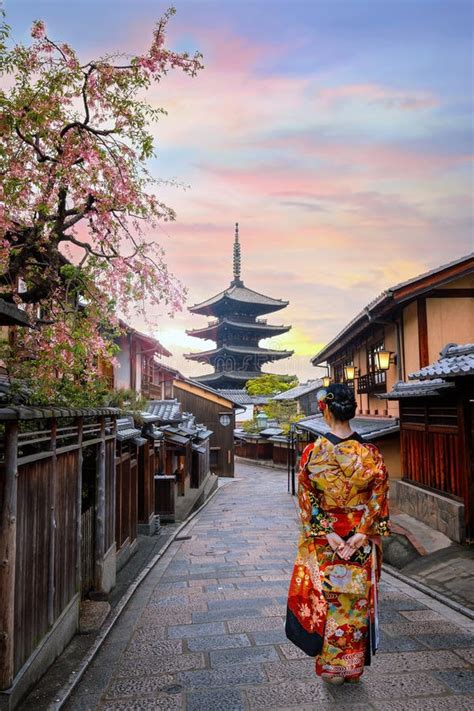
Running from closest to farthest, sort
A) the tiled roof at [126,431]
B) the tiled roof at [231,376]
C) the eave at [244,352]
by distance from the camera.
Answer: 1. the tiled roof at [126,431]
2. the tiled roof at [231,376]
3. the eave at [244,352]

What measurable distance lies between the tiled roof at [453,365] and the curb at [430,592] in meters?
2.99

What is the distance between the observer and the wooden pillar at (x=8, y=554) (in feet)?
11.7

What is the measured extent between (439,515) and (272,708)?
21.8 ft

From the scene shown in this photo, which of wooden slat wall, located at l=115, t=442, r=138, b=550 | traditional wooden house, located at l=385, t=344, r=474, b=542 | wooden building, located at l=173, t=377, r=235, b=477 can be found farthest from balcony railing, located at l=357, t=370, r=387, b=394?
wooden building, located at l=173, t=377, r=235, b=477

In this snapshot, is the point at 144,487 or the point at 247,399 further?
the point at 247,399

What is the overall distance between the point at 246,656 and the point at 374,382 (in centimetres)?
1335

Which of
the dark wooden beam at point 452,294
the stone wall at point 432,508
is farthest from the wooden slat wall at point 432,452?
the dark wooden beam at point 452,294

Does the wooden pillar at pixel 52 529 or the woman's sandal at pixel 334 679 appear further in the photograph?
the wooden pillar at pixel 52 529

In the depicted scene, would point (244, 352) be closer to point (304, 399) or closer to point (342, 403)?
point (304, 399)

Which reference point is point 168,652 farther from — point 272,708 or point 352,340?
point 352,340

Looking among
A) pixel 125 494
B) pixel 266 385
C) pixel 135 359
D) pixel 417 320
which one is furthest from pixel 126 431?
pixel 266 385

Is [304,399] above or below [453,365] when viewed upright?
below

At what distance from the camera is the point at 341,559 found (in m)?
4.09

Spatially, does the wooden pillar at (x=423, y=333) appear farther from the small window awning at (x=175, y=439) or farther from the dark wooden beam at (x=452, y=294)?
the small window awning at (x=175, y=439)
